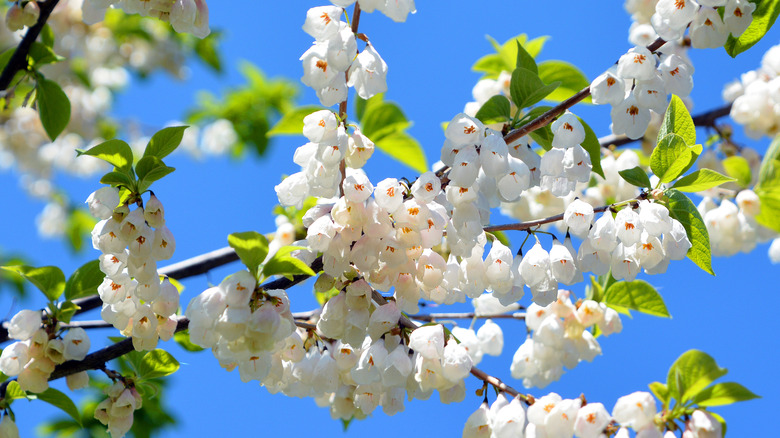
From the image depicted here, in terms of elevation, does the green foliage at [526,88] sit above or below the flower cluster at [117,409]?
above

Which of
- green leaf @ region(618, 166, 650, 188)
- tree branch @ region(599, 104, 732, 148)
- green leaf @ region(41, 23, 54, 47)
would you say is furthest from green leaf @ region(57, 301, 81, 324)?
tree branch @ region(599, 104, 732, 148)

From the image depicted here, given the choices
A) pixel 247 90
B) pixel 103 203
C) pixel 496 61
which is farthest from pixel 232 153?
pixel 103 203

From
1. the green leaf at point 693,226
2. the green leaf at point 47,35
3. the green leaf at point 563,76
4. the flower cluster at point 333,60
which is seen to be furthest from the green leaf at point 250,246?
the green leaf at point 47,35

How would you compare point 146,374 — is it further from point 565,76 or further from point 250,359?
point 565,76

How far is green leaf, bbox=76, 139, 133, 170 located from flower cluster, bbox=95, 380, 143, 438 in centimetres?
64

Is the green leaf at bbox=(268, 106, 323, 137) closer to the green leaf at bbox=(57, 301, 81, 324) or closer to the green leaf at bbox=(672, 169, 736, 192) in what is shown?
the green leaf at bbox=(57, 301, 81, 324)

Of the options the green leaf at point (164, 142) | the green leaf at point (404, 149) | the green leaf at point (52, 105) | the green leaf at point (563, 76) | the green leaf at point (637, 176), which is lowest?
the green leaf at point (164, 142)

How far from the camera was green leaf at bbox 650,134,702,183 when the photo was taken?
1395 millimetres

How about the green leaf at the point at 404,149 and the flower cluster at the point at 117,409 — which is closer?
the flower cluster at the point at 117,409

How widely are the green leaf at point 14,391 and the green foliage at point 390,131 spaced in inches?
48.2

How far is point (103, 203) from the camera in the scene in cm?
134

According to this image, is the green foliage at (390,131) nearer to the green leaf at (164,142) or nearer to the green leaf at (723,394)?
the green leaf at (164,142)

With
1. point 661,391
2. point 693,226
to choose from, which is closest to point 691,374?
point 661,391

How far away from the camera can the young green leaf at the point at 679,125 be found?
4.74 feet
